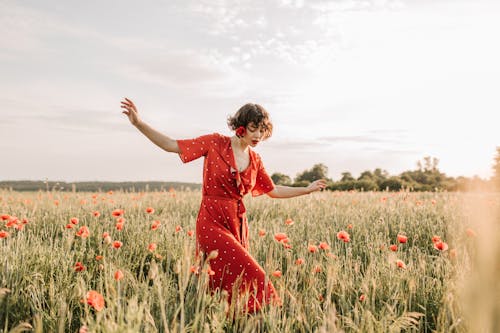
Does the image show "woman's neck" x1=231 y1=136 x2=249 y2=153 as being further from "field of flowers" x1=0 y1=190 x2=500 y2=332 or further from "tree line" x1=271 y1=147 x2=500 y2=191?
"tree line" x1=271 y1=147 x2=500 y2=191

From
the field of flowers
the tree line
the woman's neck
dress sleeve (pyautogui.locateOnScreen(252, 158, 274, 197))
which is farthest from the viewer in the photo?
the tree line

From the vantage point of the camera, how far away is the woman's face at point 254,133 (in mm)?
3738

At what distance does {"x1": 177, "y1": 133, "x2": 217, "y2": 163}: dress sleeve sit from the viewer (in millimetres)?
3754

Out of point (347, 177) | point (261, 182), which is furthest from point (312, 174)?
point (261, 182)

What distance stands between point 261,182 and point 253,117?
821mm

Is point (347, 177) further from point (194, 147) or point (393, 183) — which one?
point (194, 147)

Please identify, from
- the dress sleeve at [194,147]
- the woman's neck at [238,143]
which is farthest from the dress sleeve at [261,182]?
the dress sleeve at [194,147]

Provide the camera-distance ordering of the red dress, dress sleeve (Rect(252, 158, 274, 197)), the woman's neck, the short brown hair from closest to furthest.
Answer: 1. the red dress
2. the short brown hair
3. the woman's neck
4. dress sleeve (Rect(252, 158, 274, 197))

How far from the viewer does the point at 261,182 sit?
4.29 meters

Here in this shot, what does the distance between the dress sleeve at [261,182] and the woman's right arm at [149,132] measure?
2.88 ft

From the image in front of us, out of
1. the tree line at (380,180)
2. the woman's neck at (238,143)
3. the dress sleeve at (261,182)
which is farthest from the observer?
the tree line at (380,180)

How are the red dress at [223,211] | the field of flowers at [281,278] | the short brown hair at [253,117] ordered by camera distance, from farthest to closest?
the short brown hair at [253,117], the red dress at [223,211], the field of flowers at [281,278]

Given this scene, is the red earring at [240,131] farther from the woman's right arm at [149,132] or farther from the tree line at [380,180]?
the tree line at [380,180]

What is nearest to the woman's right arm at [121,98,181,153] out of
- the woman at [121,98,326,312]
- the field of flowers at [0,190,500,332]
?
the woman at [121,98,326,312]
